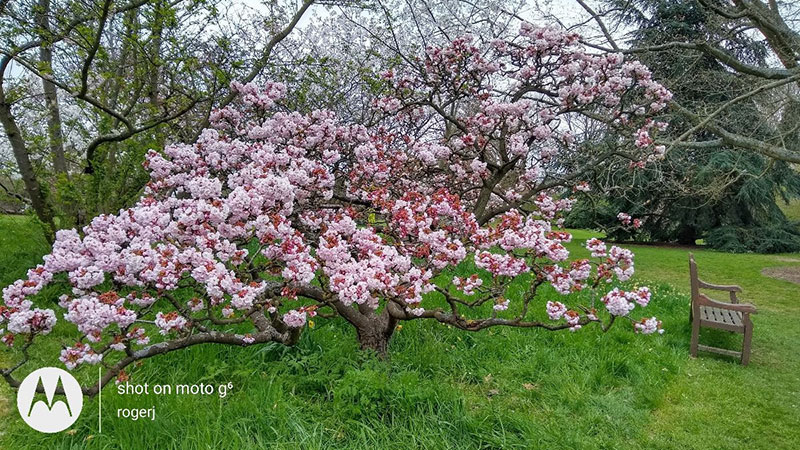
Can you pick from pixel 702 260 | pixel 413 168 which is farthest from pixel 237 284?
pixel 702 260

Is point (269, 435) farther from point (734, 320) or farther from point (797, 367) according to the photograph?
point (797, 367)

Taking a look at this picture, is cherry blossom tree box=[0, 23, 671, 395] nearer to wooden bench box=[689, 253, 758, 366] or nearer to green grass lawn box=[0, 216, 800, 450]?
green grass lawn box=[0, 216, 800, 450]

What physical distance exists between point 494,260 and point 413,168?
2369 millimetres

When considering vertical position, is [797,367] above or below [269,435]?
below

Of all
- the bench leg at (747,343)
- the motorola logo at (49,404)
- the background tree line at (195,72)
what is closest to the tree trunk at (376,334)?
the motorola logo at (49,404)

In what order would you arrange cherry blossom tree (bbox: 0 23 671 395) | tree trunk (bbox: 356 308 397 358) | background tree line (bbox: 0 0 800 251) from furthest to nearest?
1. background tree line (bbox: 0 0 800 251)
2. tree trunk (bbox: 356 308 397 358)
3. cherry blossom tree (bbox: 0 23 671 395)

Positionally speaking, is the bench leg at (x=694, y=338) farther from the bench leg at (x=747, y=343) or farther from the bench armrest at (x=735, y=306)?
the bench leg at (x=747, y=343)

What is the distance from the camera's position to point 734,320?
15.0 feet

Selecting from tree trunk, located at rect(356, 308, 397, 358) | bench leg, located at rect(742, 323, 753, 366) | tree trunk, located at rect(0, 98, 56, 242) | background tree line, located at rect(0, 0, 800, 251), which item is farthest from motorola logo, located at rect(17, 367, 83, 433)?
bench leg, located at rect(742, 323, 753, 366)

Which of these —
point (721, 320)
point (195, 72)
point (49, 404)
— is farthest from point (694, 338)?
point (195, 72)

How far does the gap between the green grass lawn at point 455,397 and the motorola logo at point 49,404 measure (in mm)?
71

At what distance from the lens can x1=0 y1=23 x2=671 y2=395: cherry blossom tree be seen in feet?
7.63

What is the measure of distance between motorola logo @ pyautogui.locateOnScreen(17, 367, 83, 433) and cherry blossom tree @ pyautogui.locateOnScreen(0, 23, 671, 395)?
0.14 metres

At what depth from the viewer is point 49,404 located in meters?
2.61
